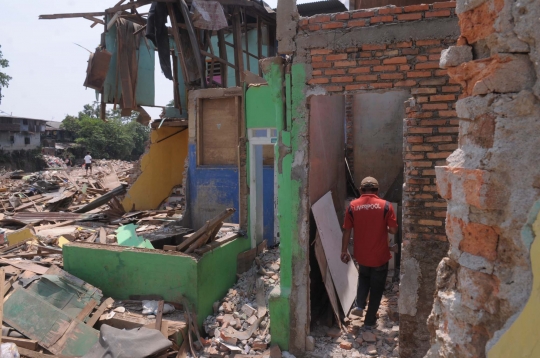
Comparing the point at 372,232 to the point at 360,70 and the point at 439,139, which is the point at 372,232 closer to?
the point at 439,139

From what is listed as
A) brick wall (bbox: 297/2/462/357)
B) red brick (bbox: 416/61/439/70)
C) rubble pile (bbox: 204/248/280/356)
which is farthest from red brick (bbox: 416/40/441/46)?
rubble pile (bbox: 204/248/280/356)

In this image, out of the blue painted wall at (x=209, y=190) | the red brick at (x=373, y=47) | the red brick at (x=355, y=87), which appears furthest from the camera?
the blue painted wall at (x=209, y=190)

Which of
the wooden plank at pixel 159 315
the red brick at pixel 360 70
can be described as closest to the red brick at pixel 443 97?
the red brick at pixel 360 70

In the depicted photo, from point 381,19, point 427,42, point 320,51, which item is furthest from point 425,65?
point 320,51

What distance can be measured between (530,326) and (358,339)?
3.88 metres

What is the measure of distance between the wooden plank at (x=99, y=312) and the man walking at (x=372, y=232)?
4.09 meters

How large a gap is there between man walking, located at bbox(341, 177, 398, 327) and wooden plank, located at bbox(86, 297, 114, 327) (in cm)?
409

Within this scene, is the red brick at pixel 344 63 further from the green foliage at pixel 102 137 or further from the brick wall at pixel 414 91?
the green foliage at pixel 102 137

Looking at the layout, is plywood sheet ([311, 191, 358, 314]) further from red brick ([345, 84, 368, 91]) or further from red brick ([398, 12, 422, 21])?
red brick ([398, 12, 422, 21])

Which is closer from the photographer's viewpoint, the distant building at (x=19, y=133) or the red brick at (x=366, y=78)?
the red brick at (x=366, y=78)

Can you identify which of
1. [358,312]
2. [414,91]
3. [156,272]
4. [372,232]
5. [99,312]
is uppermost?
[414,91]

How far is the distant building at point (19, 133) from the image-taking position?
36.4m

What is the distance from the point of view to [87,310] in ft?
21.3

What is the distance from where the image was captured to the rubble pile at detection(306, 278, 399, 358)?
5039mm
